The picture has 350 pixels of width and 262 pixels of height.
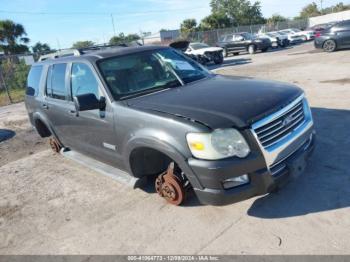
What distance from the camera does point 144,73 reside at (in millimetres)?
4445

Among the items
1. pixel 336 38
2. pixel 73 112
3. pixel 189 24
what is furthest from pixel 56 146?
pixel 189 24

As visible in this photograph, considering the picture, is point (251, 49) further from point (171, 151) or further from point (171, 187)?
point (171, 151)

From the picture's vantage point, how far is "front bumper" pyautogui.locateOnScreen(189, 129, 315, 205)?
3135 millimetres

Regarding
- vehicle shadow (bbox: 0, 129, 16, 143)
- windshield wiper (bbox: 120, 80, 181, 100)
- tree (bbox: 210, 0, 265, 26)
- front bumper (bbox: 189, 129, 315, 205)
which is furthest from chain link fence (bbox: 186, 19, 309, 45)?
front bumper (bbox: 189, 129, 315, 205)

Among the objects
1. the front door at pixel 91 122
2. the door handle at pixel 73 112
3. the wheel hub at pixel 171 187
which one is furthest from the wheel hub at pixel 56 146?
the wheel hub at pixel 171 187

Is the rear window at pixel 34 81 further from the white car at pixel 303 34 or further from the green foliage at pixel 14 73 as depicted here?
the white car at pixel 303 34

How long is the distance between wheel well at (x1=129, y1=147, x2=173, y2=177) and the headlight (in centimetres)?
87

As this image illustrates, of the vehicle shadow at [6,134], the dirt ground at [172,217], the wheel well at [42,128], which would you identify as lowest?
the vehicle shadow at [6,134]

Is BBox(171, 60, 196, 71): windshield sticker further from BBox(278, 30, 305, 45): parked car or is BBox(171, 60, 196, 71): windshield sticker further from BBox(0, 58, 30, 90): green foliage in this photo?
BBox(278, 30, 305, 45): parked car

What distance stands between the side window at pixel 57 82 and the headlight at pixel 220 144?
8.82ft

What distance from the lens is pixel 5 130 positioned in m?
9.75

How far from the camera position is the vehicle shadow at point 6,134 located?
→ 885 cm

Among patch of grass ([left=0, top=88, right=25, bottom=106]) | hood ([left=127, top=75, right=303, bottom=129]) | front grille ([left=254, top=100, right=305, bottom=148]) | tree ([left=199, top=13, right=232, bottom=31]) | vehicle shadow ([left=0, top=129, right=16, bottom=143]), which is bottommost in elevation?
patch of grass ([left=0, top=88, right=25, bottom=106])

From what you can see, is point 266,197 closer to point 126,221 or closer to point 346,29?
point 126,221
